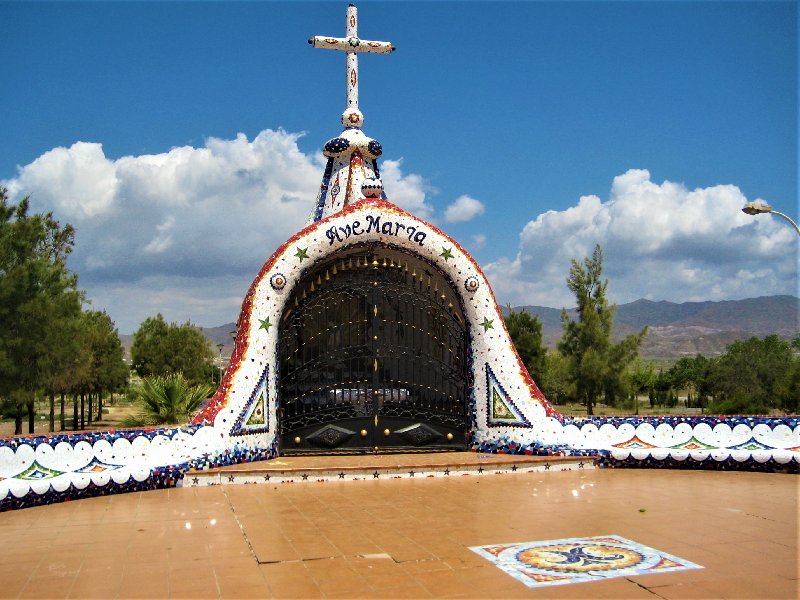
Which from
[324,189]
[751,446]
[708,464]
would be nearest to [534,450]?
[708,464]

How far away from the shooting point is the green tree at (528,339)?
76.1ft

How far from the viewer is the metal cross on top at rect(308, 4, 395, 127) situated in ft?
41.2

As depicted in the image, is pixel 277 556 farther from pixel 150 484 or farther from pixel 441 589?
pixel 150 484

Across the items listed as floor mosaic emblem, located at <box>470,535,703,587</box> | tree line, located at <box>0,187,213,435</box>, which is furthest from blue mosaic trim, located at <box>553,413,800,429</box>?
tree line, located at <box>0,187,213,435</box>

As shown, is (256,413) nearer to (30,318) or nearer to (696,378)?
(30,318)

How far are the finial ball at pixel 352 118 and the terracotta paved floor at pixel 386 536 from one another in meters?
7.01

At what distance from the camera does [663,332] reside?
151750mm

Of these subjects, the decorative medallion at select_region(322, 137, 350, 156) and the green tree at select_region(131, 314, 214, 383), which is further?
the green tree at select_region(131, 314, 214, 383)

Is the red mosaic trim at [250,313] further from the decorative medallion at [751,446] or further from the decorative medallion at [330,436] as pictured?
the decorative medallion at [751,446]

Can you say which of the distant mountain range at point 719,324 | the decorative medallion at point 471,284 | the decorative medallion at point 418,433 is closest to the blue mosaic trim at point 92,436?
the decorative medallion at point 418,433

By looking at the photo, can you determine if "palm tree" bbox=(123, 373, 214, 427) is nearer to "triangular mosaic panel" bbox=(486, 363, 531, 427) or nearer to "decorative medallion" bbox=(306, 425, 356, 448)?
"decorative medallion" bbox=(306, 425, 356, 448)

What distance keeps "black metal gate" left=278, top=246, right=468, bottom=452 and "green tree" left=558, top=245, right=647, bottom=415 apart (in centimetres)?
1320

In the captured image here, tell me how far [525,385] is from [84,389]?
55.8 feet

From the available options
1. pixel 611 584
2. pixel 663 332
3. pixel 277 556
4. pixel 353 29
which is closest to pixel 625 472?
pixel 611 584
